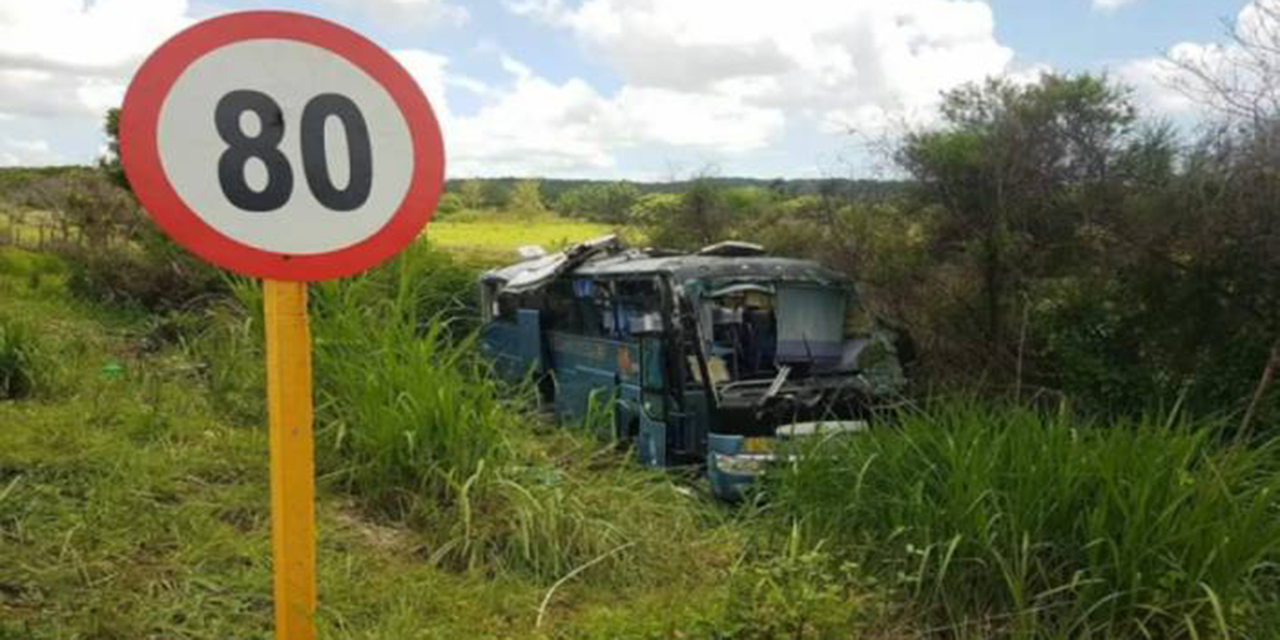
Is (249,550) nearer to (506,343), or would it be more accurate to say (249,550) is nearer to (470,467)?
(470,467)

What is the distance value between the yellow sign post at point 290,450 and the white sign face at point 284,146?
14cm

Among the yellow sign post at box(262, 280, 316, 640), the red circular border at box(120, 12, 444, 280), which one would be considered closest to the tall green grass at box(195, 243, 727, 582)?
the yellow sign post at box(262, 280, 316, 640)

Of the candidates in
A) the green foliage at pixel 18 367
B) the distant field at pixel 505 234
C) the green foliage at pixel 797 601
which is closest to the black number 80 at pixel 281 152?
the green foliage at pixel 797 601

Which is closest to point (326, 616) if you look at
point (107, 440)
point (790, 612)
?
point (790, 612)

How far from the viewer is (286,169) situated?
2.20m

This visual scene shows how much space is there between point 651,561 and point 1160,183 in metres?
7.11

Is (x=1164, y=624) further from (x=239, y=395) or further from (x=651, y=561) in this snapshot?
(x=239, y=395)

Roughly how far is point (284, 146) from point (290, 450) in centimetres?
67

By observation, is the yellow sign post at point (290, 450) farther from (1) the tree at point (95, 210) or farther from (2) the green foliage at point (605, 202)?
(2) the green foliage at point (605, 202)

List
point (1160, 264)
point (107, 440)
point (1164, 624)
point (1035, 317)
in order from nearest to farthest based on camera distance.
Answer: point (1164, 624) < point (107, 440) < point (1160, 264) < point (1035, 317)

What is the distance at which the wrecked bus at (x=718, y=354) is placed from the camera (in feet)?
24.9

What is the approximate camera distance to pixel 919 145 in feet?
34.1

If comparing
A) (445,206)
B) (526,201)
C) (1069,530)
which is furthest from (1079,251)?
(526,201)

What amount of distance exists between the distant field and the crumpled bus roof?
1.34 m
